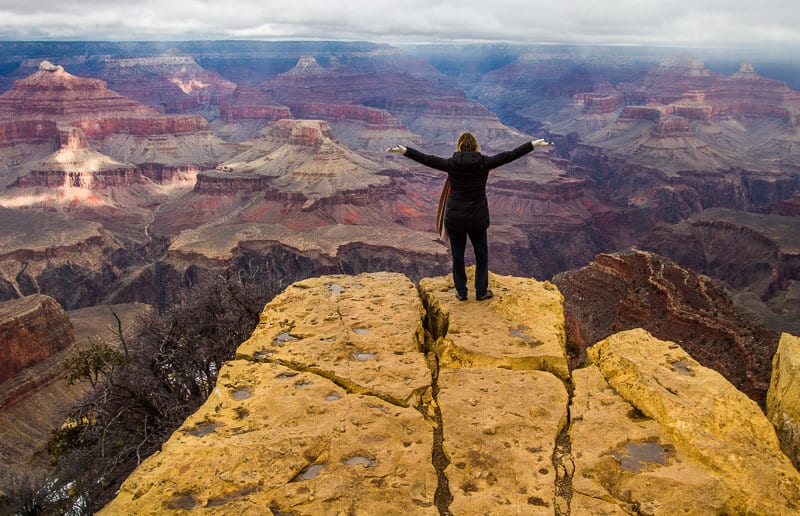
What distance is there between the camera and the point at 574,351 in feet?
45.1

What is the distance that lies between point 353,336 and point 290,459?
2.71m

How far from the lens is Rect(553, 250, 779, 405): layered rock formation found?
16609 mm

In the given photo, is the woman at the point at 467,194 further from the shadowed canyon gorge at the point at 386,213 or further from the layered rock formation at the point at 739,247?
the layered rock formation at the point at 739,247

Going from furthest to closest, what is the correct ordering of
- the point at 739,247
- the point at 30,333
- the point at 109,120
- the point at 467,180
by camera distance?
the point at 109,120 < the point at 739,247 < the point at 30,333 < the point at 467,180

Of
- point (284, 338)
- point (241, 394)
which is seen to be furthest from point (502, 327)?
point (241, 394)

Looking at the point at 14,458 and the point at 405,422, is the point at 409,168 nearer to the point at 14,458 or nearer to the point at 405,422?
the point at 14,458

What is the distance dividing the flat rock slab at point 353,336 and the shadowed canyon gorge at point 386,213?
510 mm

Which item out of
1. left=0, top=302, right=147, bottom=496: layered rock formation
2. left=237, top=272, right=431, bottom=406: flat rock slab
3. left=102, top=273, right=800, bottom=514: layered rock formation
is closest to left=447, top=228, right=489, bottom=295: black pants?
left=237, top=272, right=431, bottom=406: flat rock slab

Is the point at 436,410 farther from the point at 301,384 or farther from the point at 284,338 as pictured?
the point at 284,338

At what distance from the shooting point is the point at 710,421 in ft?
18.6

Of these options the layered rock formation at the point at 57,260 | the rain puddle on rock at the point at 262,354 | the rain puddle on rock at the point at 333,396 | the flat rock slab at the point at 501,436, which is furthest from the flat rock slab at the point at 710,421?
the layered rock formation at the point at 57,260

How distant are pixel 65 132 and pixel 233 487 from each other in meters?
95.7

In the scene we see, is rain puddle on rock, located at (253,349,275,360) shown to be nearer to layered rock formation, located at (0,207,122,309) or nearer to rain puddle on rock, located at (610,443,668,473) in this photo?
rain puddle on rock, located at (610,443,668,473)

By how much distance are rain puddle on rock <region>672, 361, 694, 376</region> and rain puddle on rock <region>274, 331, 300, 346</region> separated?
5.07 meters
